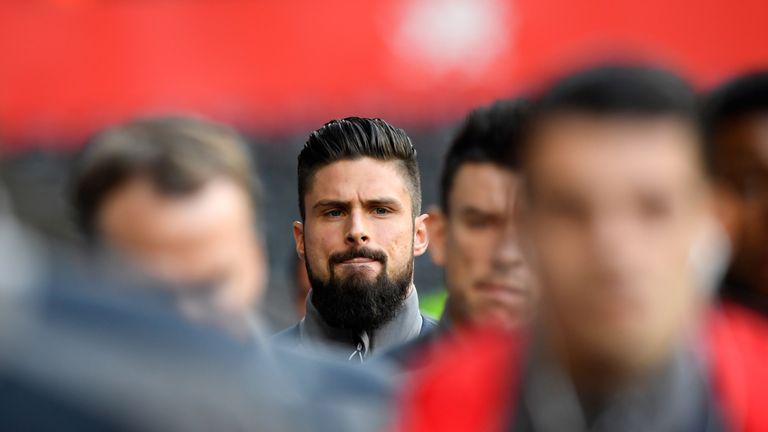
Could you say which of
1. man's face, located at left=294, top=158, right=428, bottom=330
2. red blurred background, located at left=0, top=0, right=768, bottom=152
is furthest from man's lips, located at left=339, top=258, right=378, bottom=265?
red blurred background, located at left=0, top=0, right=768, bottom=152

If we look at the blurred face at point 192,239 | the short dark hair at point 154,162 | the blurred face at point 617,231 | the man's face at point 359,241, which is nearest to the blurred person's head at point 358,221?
the man's face at point 359,241

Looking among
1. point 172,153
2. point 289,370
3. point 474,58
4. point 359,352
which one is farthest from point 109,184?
point 474,58

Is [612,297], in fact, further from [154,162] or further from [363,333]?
[363,333]

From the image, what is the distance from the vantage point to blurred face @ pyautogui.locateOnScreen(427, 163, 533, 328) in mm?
2025

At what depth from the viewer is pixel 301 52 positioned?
6.86 meters

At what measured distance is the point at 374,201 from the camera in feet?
7.32

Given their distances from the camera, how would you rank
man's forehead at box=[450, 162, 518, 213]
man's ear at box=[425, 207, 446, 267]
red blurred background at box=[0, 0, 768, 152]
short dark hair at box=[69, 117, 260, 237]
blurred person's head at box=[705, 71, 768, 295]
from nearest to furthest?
short dark hair at box=[69, 117, 260, 237]
blurred person's head at box=[705, 71, 768, 295]
man's forehead at box=[450, 162, 518, 213]
man's ear at box=[425, 207, 446, 267]
red blurred background at box=[0, 0, 768, 152]

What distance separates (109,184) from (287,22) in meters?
5.50

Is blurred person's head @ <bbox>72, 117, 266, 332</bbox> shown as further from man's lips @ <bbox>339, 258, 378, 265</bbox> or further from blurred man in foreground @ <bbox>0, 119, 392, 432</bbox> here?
man's lips @ <bbox>339, 258, 378, 265</bbox>

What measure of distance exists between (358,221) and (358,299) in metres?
0.15

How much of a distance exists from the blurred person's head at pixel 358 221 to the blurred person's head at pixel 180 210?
1.72 ft

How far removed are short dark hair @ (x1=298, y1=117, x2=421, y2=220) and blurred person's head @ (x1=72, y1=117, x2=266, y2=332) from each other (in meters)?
0.58

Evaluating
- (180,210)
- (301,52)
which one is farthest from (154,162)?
(301,52)

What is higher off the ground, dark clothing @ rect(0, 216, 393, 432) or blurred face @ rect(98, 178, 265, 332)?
blurred face @ rect(98, 178, 265, 332)
